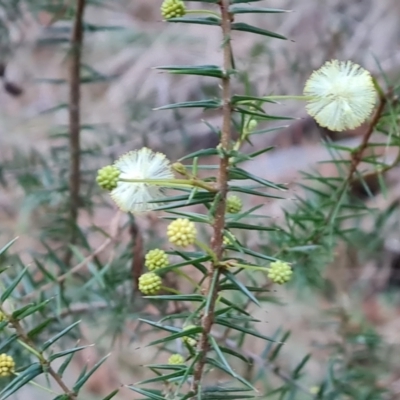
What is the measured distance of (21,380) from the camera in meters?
0.39

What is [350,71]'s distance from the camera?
37 centimetres

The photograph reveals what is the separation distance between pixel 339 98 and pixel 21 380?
244 mm

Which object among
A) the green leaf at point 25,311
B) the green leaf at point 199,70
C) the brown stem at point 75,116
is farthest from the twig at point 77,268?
the green leaf at point 199,70

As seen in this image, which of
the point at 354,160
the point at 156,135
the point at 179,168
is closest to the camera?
the point at 179,168

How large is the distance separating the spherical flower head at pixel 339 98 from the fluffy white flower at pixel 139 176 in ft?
0.29

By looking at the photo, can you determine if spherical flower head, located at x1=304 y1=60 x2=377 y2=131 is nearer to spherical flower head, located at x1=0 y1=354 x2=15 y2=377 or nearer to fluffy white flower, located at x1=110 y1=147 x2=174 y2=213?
fluffy white flower, located at x1=110 y1=147 x2=174 y2=213

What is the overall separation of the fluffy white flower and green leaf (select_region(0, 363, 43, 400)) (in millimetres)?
120

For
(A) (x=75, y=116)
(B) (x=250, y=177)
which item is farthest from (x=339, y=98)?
(A) (x=75, y=116)

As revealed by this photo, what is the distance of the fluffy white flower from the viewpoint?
1.14 ft

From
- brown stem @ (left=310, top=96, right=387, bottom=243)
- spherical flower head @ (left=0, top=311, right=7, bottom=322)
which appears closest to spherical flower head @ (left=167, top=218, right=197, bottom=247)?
spherical flower head @ (left=0, top=311, right=7, bottom=322)

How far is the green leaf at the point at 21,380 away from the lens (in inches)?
15.1

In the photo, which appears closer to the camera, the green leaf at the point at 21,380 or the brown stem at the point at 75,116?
the green leaf at the point at 21,380

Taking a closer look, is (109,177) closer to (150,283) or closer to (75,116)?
(150,283)

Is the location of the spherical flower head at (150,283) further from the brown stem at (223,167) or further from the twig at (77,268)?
the twig at (77,268)
